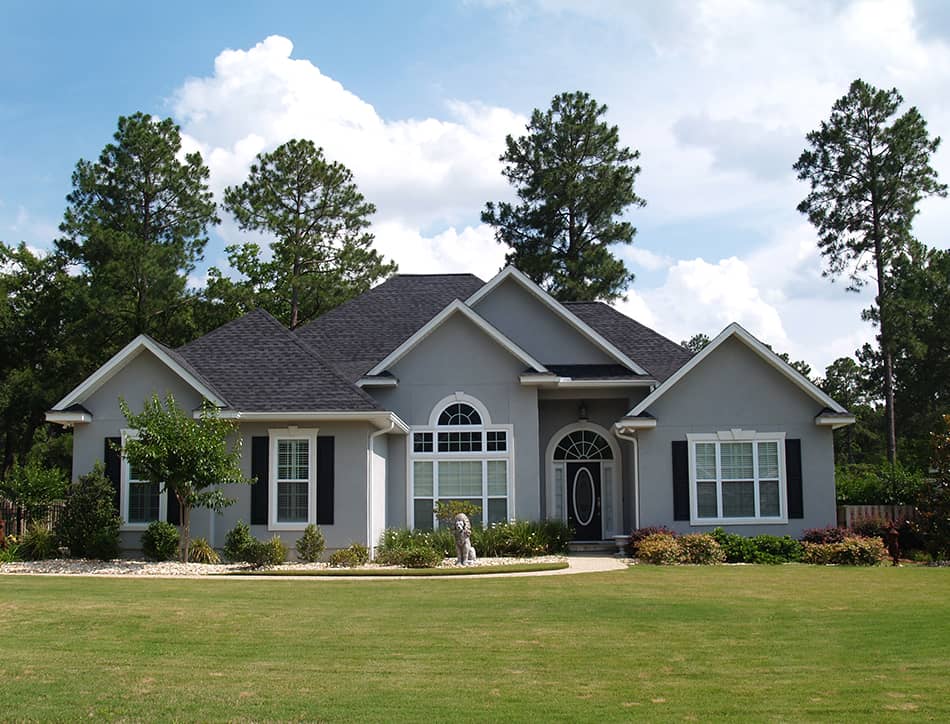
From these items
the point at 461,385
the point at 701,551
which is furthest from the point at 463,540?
the point at 701,551

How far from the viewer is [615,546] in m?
25.0

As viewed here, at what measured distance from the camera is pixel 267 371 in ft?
76.8

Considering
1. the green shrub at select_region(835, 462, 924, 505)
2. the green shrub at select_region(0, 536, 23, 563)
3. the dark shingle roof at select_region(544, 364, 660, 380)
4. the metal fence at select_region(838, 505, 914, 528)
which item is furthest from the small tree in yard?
the green shrub at select_region(835, 462, 924, 505)

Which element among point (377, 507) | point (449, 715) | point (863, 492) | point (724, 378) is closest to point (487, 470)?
point (377, 507)

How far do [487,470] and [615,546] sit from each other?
12.0 ft

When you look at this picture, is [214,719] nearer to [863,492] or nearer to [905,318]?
[863,492]

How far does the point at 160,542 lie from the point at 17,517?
16.2 feet

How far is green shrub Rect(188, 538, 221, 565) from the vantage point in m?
21.3

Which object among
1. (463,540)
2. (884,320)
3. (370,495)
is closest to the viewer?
(463,540)

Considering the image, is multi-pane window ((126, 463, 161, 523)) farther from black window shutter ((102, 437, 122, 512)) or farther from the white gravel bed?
the white gravel bed

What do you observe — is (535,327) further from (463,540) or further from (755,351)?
(463,540)

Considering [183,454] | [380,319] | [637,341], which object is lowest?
[183,454]

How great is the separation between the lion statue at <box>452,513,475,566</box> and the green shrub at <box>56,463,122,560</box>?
7.15 metres

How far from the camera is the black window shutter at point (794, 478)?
78.2ft
